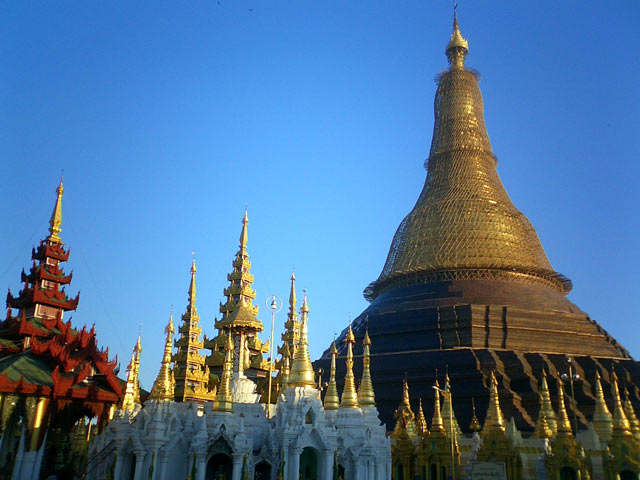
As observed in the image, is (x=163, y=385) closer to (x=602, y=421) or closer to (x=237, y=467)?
(x=237, y=467)

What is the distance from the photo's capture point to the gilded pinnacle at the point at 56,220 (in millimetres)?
36250

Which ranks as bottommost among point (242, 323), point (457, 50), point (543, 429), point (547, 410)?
point (543, 429)

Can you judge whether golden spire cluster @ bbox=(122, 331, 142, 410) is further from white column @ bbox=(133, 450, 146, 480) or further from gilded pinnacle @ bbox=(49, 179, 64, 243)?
gilded pinnacle @ bbox=(49, 179, 64, 243)

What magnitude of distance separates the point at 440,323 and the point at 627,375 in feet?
37.0

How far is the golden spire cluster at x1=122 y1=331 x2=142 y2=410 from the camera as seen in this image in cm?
2431

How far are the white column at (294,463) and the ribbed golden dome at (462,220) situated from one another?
29.6 m

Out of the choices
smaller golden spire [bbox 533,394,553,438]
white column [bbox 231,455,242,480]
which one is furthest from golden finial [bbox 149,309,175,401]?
smaller golden spire [bbox 533,394,553,438]

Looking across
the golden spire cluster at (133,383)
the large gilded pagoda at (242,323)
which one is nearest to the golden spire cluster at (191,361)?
the large gilded pagoda at (242,323)

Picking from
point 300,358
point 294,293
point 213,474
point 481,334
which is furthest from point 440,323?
point 213,474

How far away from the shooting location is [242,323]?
1182 inches

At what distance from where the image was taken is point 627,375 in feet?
113

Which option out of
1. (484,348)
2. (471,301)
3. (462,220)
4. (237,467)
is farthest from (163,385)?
(462,220)

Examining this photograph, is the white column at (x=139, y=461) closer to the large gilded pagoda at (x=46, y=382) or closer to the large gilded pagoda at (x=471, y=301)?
the large gilded pagoda at (x=46, y=382)

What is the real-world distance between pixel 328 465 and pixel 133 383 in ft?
32.3
